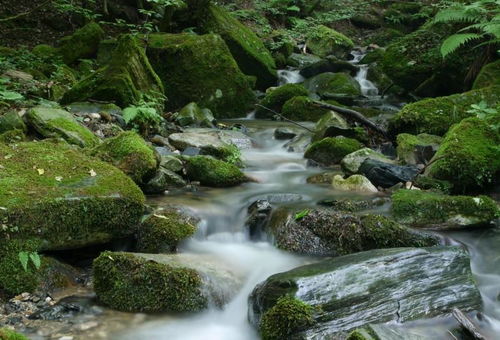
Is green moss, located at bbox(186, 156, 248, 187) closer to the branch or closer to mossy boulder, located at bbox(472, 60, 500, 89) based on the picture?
the branch

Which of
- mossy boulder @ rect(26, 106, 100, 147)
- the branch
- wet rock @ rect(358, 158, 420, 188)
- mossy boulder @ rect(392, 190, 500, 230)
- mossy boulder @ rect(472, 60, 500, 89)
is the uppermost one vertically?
mossy boulder @ rect(472, 60, 500, 89)

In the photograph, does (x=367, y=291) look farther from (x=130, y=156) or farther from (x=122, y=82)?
(x=122, y=82)

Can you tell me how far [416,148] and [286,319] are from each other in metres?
4.41

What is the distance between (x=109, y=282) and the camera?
344cm

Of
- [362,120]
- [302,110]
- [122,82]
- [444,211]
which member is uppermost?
[122,82]

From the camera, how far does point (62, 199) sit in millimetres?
3781

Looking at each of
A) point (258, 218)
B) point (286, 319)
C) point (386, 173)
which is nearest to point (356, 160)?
point (386, 173)

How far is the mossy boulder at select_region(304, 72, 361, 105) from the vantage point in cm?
1155

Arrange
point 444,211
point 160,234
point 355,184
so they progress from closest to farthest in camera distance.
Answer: point 160,234 < point 444,211 < point 355,184

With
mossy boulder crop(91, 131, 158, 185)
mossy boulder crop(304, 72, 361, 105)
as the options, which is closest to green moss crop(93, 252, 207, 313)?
mossy boulder crop(91, 131, 158, 185)

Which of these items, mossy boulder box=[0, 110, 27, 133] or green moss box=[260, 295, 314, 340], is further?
mossy boulder box=[0, 110, 27, 133]

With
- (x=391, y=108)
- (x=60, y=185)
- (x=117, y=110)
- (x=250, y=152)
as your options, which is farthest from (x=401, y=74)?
(x=60, y=185)

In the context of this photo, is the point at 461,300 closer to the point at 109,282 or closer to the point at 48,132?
the point at 109,282

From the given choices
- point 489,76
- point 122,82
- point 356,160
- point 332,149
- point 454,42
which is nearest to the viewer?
point 356,160
